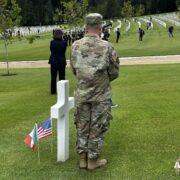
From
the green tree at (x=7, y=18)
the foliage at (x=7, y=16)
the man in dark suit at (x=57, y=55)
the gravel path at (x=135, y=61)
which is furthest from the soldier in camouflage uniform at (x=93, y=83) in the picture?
the gravel path at (x=135, y=61)

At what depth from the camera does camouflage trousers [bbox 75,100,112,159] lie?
647 cm

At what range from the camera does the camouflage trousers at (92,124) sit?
6469mm

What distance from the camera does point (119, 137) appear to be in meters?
8.46

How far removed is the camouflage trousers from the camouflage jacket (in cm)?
11

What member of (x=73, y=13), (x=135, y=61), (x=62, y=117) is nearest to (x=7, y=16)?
(x=135, y=61)

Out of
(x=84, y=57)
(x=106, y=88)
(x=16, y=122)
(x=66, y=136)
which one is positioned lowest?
(x=16, y=122)

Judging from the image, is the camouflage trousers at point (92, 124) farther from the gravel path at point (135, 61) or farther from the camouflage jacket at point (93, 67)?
the gravel path at point (135, 61)

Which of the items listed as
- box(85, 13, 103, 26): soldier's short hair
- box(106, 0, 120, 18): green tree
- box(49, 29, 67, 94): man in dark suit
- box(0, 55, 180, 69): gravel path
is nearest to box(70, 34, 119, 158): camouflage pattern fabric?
box(85, 13, 103, 26): soldier's short hair

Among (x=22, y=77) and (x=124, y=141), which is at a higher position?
(x=124, y=141)

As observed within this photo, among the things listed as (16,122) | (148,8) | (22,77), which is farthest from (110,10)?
(16,122)

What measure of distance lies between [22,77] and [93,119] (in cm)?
1445

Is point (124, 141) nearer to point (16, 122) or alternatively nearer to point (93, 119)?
point (93, 119)

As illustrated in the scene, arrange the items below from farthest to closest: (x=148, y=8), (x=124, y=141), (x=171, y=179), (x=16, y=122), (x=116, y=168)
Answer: (x=148, y=8)
(x=16, y=122)
(x=124, y=141)
(x=116, y=168)
(x=171, y=179)

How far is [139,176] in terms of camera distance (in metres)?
6.42
